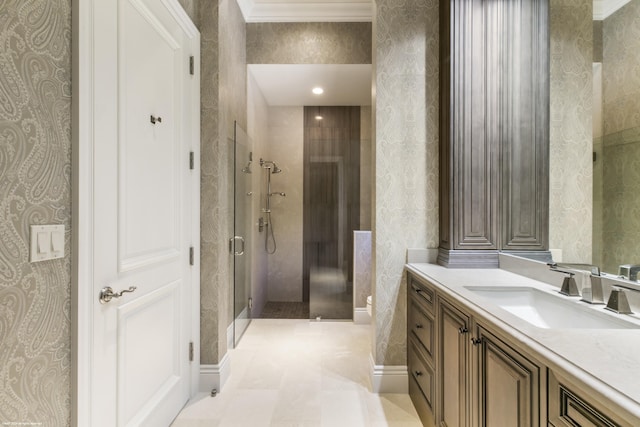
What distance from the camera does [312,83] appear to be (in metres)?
3.68

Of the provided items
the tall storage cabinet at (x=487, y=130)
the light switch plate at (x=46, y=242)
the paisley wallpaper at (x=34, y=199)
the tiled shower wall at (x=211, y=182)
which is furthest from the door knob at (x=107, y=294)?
the tall storage cabinet at (x=487, y=130)

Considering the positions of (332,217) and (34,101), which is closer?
(34,101)

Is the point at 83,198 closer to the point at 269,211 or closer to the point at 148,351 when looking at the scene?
the point at 148,351

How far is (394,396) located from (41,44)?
2490 millimetres

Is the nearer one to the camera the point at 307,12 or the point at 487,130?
the point at 487,130

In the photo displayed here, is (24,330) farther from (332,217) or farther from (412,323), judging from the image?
(332,217)


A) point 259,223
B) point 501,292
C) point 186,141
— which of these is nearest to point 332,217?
point 259,223

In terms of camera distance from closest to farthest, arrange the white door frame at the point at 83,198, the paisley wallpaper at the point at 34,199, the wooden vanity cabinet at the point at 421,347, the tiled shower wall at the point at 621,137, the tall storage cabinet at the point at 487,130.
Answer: the paisley wallpaper at the point at 34,199
the white door frame at the point at 83,198
the tiled shower wall at the point at 621,137
the wooden vanity cabinet at the point at 421,347
the tall storage cabinet at the point at 487,130

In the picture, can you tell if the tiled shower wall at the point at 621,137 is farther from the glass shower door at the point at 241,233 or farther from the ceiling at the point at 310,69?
the glass shower door at the point at 241,233

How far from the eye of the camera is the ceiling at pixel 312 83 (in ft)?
10.9

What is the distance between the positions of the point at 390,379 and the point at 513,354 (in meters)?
1.38

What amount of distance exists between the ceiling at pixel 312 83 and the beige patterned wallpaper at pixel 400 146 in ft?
3.51

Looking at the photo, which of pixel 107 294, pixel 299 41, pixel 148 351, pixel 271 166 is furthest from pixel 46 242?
pixel 271 166

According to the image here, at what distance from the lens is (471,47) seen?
2078 mm
